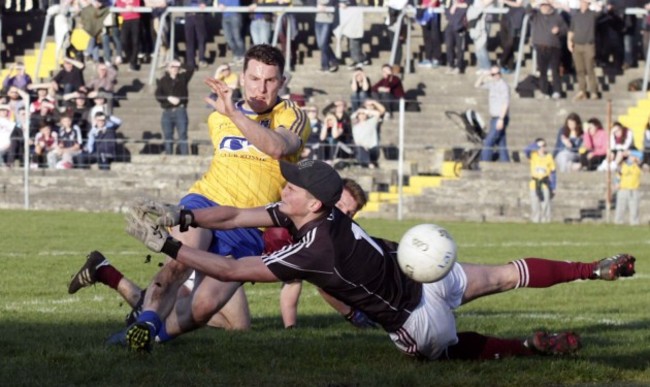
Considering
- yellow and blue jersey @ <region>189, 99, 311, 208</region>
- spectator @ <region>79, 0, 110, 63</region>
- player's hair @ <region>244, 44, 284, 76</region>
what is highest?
spectator @ <region>79, 0, 110, 63</region>

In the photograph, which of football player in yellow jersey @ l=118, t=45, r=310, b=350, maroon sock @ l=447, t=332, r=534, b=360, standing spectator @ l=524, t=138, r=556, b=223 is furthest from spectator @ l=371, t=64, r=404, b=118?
maroon sock @ l=447, t=332, r=534, b=360

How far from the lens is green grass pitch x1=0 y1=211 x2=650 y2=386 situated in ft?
28.6

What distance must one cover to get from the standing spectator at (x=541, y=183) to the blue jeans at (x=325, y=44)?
651 cm

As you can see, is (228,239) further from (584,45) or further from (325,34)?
(325,34)

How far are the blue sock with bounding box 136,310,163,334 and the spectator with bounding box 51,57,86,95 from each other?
22392 millimetres

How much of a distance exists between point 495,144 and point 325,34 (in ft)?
17.7

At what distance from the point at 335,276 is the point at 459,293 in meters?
1.00

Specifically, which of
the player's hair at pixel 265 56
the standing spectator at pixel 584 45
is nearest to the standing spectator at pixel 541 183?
the standing spectator at pixel 584 45

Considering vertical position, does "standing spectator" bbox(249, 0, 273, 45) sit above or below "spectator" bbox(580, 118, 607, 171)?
above

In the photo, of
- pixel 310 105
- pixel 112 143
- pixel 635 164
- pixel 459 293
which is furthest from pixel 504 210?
pixel 459 293

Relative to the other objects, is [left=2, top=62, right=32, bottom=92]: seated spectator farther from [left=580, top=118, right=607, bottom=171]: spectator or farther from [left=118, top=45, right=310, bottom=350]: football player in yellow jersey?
[left=118, top=45, right=310, bottom=350]: football player in yellow jersey

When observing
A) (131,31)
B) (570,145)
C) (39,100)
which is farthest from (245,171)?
(131,31)

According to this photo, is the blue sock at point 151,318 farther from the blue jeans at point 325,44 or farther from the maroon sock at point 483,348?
the blue jeans at point 325,44

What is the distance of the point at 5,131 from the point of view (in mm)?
29078
